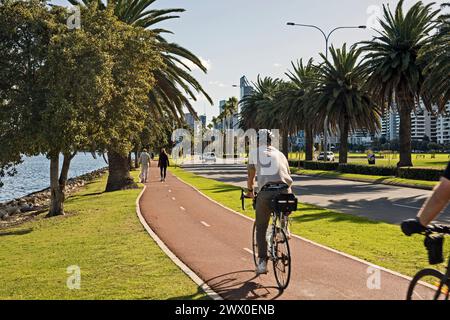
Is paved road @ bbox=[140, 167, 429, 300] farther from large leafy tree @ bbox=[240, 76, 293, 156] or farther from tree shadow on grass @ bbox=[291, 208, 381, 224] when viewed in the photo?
large leafy tree @ bbox=[240, 76, 293, 156]

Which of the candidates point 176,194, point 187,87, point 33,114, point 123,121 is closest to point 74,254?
point 33,114

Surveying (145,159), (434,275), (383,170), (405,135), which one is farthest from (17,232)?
(383,170)

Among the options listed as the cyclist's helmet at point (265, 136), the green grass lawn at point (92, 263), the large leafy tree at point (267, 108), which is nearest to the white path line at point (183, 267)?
the green grass lawn at point (92, 263)

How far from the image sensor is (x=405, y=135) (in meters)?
32.5

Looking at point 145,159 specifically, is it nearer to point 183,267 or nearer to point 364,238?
point 364,238

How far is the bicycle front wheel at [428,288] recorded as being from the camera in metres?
4.11

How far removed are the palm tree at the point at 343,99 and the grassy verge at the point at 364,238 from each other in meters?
24.7

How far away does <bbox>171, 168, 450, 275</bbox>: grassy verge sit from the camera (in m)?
8.45

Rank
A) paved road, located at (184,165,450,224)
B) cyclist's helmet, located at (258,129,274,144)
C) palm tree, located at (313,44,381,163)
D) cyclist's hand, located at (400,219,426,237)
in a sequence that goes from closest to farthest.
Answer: cyclist's hand, located at (400,219,426,237) < cyclist's helmet, located at (258,129,274,144) < paved road, located at (184,165,450,224) < palm tree, located at (313,44,381,163)

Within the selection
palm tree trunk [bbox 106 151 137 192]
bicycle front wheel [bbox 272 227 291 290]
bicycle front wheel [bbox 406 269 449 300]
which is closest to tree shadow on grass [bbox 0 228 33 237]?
bicycle front wheel [bbox 272 227 291 290]

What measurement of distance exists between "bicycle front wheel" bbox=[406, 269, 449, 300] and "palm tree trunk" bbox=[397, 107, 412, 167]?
1178 inches

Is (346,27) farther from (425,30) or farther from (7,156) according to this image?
(7,156)

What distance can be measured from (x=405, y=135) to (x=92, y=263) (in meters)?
28.1

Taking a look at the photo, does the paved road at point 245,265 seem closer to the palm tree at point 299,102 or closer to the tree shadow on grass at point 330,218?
the tree shadow on grass at point 330,218
